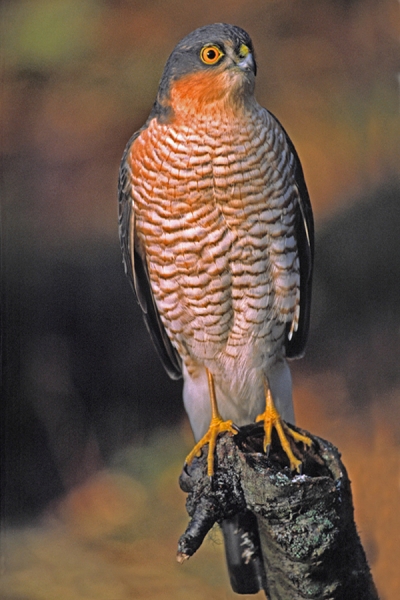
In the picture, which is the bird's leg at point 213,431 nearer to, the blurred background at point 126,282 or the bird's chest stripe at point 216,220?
the blurred background at point 126,282

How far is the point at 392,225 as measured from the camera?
159 cm

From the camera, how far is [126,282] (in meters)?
1.62

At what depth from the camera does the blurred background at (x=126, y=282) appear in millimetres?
1548

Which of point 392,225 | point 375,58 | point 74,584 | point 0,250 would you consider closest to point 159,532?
point 74,584

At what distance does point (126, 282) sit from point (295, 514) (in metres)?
0.67

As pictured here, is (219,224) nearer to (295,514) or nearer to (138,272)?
(138,272)

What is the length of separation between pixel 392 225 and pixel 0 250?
3.10 feet

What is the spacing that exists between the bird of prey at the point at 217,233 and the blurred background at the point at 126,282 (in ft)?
0.17

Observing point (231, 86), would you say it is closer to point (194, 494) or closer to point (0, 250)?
point (0, 250)

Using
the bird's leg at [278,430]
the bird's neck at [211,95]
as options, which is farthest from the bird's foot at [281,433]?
the bird's neck at [211,95]

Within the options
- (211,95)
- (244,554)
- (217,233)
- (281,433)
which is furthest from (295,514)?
(211,95)

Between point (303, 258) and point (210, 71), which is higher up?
point (210, 71)

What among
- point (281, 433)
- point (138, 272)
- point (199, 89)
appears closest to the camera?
point (199, 89)

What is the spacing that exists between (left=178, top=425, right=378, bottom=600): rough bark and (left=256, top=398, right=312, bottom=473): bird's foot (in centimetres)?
2
